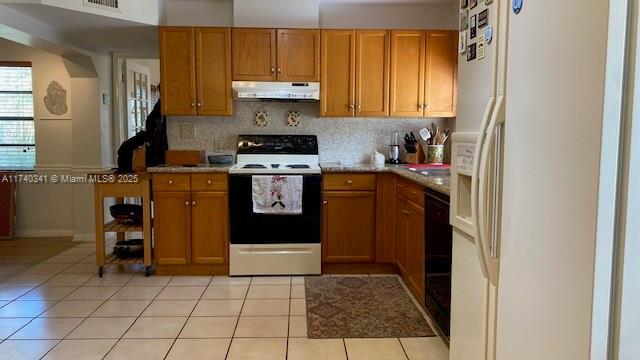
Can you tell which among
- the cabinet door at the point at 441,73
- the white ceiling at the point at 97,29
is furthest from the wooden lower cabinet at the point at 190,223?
the cabinet door at the point at 441,73

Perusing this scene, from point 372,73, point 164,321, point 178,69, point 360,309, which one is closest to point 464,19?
point 360,309

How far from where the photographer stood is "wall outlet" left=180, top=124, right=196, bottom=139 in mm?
4480

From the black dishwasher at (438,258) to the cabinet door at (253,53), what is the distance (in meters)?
1.96

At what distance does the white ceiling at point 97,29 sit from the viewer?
12.0ft

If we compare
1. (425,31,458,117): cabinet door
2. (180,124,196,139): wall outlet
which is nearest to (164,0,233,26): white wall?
(180,124,196,139): wall outlet

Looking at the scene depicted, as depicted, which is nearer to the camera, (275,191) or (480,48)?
(480,48)

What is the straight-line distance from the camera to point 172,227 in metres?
3.96

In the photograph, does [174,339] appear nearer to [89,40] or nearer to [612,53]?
[612,53]

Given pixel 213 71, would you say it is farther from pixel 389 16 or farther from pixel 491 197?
pixel 491 197

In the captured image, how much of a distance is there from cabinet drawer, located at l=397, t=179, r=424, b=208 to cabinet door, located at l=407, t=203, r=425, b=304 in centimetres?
5

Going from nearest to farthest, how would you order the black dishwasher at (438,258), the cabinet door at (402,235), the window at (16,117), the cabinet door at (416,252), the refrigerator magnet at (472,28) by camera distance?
the refrigerator magnet at (472,28)
the black dishwasher at (438,258)
the cabinet door at (416,252)
the cabinet door at (402,235)
the window at (16,117)

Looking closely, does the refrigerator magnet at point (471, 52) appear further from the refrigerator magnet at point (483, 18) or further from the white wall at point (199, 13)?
the white wall at point (199, 13)

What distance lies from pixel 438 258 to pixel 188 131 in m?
2.78

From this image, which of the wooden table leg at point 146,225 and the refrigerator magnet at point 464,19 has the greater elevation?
the refrigerator magnet at point 464,19
